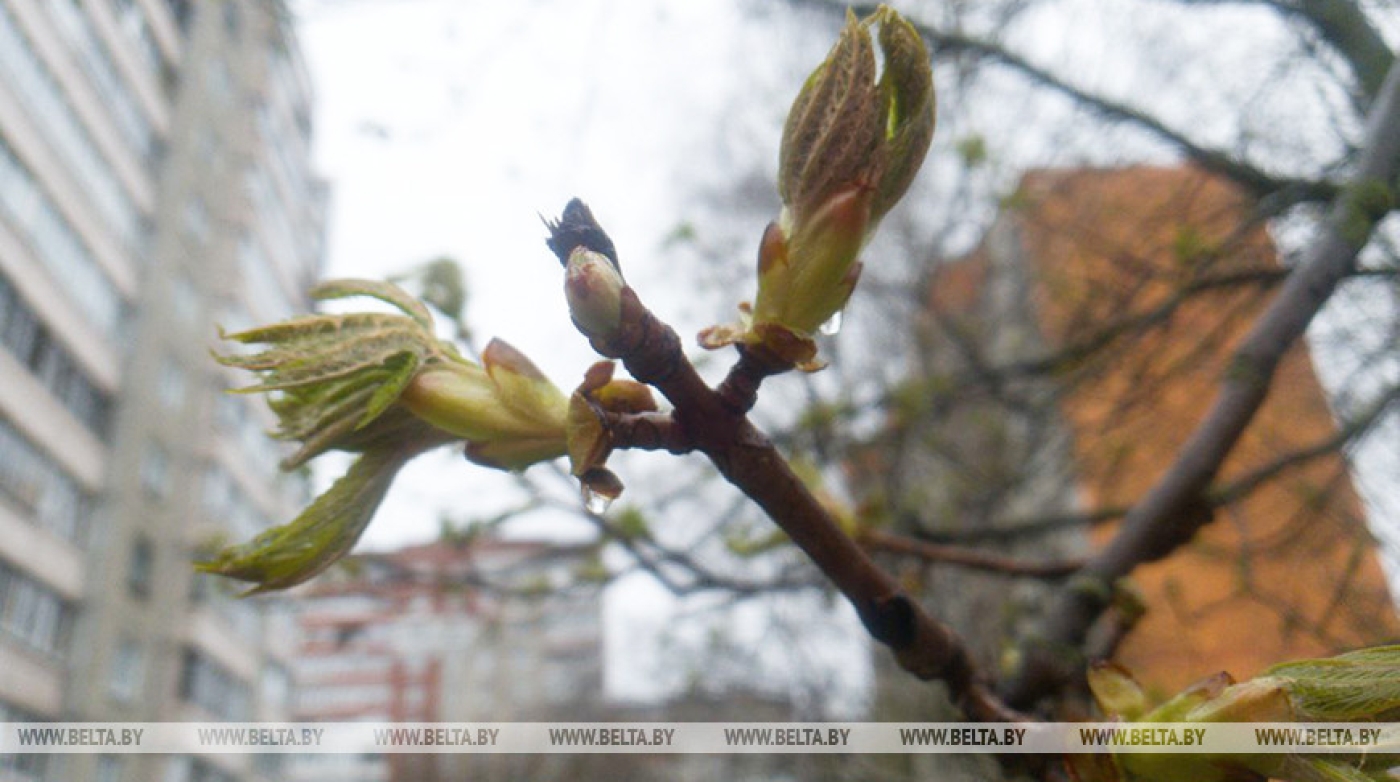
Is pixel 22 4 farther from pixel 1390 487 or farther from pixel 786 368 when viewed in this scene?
pixel 1390 487

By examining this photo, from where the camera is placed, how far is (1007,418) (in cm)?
356

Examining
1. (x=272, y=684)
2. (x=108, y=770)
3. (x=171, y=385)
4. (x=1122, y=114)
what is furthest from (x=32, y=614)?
(x=171, y=385)

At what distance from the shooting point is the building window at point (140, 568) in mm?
3109

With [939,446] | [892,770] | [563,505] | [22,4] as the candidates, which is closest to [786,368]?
[563,505]

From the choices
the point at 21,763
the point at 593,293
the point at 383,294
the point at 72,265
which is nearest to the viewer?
the point at 593,293

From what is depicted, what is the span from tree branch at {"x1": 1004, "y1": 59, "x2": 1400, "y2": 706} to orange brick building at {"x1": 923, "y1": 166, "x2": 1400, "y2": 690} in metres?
0.33

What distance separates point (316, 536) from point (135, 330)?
3.96 meters

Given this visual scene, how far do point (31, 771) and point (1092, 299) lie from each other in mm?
1847

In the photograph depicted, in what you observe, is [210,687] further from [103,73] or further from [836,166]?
[836,166]

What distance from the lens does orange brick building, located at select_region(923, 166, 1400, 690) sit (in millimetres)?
1538

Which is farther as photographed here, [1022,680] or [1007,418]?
[1007,418]

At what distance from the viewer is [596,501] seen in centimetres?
44

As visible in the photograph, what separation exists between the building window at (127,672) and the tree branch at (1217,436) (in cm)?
227

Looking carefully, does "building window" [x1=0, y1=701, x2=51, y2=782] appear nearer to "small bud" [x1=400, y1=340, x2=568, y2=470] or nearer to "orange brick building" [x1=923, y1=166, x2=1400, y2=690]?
"small bud" [x1=400, y1=340, x2=568, y2=470]
